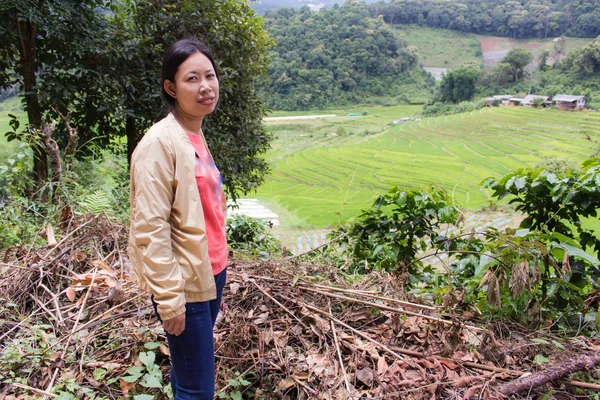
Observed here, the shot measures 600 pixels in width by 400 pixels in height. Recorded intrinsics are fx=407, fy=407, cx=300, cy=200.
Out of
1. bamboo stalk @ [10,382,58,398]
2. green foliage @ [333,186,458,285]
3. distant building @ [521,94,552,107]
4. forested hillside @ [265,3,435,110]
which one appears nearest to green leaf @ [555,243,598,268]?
green foliage @ [333,186,458,285]

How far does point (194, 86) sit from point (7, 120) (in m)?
5.09

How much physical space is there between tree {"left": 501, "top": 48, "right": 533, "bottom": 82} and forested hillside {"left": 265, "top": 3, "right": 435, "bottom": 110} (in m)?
10.4

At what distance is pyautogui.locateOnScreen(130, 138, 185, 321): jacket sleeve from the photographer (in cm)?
105

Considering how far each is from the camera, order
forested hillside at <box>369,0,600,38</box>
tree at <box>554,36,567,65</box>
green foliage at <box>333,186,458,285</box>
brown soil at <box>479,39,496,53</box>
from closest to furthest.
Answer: green foliage at <box>333,186,458,285</box> < tree at <box>554,36,567,65</box> < forested hillside at <box>369,0,600,38</box> < brown soil at <box>479,39,496,53</box>

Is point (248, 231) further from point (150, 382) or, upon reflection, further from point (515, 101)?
point (515, 101)

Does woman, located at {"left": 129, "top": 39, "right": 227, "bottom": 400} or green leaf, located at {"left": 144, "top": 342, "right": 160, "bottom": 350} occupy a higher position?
woman, located at {"left": 129, "top": 39, "right": 227, "bottom": 400}

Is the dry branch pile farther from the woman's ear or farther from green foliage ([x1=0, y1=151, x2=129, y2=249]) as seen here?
the woman's ear

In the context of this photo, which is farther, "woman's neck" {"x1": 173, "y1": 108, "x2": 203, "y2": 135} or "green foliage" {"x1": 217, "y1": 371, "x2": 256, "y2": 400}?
"green foliage" {"x1": 217, "y1": 371, "x2": 256, "y2": 400}

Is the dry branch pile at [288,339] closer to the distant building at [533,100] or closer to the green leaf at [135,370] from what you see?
the green leaf at [135,370]

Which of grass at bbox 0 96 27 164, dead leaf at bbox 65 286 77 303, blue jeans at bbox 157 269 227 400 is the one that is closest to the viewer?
blue jeans at bbox 157 269 227 400

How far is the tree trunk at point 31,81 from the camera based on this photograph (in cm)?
380

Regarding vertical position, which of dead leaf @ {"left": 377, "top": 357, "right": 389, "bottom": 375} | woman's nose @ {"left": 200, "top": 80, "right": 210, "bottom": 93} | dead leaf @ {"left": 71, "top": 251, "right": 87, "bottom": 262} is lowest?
dead leaf @ {"left": 377, "top": 357, "right": 389, "bottom": 375}

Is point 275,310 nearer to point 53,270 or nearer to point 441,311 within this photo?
point 441,311

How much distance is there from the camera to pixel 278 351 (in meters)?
1.66
